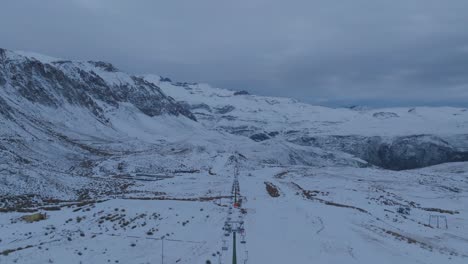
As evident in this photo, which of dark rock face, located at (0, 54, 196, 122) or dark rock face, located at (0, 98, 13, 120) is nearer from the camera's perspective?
dark rock face, located at (0, 98, 13, 120)

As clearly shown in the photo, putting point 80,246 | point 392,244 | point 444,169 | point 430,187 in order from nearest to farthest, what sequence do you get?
point 80,246, point 392,244, point 430,187, point 444,169

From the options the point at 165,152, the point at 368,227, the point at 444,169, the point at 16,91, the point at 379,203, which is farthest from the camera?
the point at 444,169

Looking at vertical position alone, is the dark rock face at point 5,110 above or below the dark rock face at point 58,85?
below

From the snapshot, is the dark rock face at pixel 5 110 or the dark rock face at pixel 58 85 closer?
the dark rock face at pixel 5 110

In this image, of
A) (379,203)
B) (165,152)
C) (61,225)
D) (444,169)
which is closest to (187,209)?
(61,225)

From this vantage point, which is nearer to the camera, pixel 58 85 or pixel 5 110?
pixel 5 110

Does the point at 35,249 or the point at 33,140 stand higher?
the point at 33,140

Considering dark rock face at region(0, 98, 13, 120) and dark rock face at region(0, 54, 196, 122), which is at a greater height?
dark rock face at region(0, 54, 196, 122)

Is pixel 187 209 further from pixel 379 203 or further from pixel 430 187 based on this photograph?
→ pixel 430 187

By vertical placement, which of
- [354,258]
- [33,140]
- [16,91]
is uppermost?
[16,91]

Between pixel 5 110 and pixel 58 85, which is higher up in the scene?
pixel 58 85

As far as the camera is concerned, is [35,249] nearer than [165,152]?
Yes
